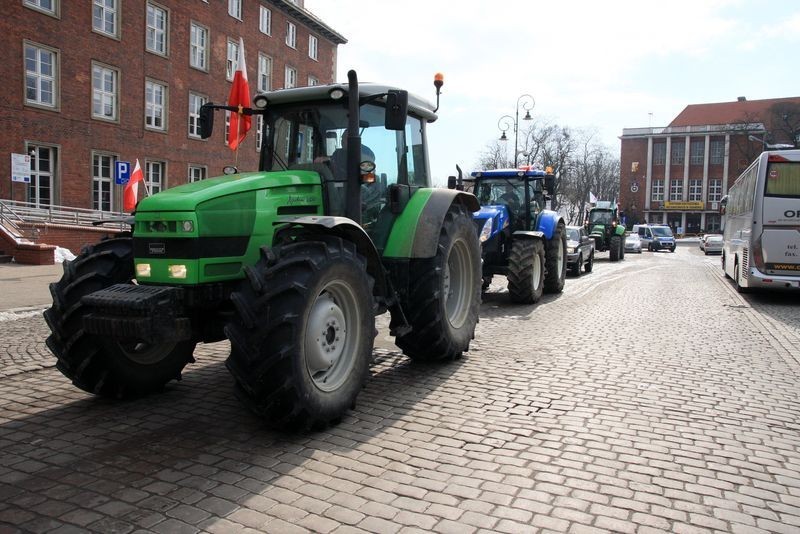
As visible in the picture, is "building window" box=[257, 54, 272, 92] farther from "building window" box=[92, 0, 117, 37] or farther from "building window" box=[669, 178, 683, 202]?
"building window" box=[669, 178, 683, 202]

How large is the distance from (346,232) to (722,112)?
295ft

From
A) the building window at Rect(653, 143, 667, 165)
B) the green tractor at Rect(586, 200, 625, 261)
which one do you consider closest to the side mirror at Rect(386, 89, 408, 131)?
the green tractor at Rect(586, 200, 625, 261)

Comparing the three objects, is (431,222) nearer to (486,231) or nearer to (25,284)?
(486,231)

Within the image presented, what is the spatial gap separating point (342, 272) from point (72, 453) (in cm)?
213

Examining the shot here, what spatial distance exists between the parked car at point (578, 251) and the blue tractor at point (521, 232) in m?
4.42

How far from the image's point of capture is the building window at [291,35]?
38.5 metres

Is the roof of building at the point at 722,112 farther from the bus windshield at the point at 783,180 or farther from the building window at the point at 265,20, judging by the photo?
the bus windshield at the point at 783,180

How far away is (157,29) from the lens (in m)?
28.7

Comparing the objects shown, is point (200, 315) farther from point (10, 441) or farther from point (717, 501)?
point (717, 501)

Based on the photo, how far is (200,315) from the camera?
4766 mm

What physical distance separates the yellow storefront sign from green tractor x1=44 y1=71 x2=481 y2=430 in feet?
261

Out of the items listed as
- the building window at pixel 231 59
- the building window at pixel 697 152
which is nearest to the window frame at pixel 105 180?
the building window at pixel 231 59

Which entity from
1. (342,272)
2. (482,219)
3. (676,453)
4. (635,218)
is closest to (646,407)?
(676,453)

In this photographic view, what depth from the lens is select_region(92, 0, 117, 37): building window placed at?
25312mm
